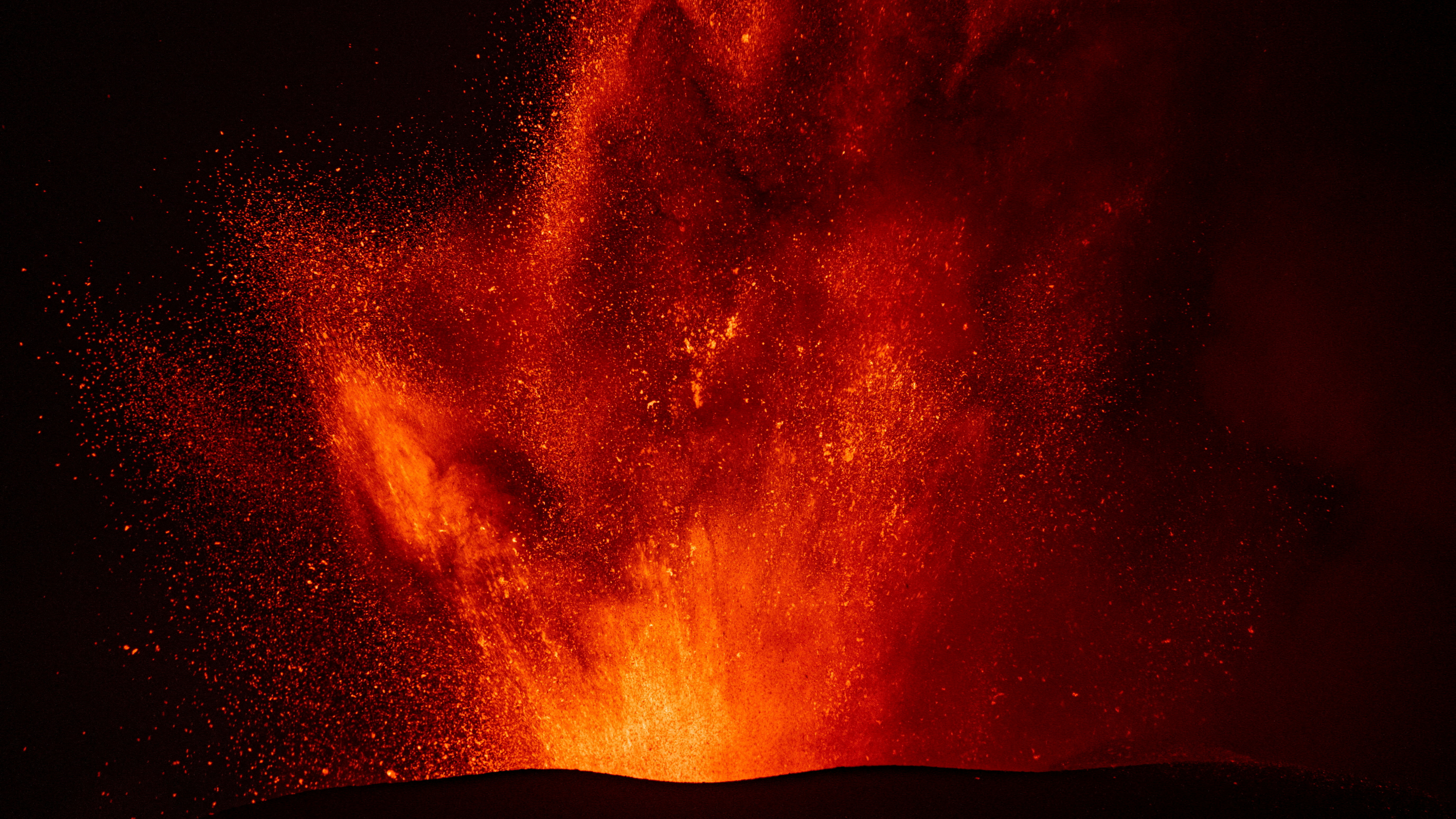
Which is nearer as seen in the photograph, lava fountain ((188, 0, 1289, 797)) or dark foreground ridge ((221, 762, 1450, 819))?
dark foreground ridge ((221, 762, 1450, 819))

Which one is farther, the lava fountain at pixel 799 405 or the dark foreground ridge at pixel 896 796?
the lava fountain at pixel 799 405

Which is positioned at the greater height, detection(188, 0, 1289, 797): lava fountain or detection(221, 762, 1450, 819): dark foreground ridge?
detection(188, 0, 1289, 797): lava fountain

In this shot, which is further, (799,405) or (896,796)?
(799,405)

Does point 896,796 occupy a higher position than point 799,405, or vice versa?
point 799,405

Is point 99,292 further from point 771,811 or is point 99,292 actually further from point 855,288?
point 771,811

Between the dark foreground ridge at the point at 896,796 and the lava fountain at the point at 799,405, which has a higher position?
the lava fountain at the point at 799,405
